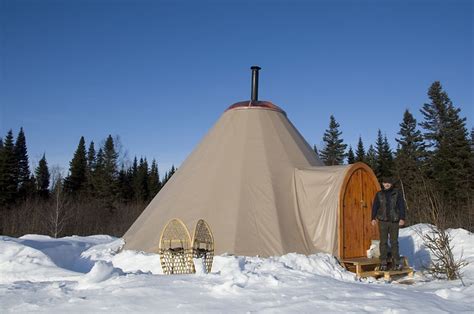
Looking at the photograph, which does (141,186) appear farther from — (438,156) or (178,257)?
(178,257)

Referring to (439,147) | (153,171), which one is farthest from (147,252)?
(153,171)

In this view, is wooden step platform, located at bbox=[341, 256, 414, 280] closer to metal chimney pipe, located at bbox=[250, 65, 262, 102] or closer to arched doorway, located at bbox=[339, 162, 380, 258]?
arched doorway, located at bbox=[339, 162, 380, 258]

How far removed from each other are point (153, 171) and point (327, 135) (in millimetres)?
18119

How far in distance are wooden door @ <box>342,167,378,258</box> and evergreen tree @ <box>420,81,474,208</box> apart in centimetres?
1570

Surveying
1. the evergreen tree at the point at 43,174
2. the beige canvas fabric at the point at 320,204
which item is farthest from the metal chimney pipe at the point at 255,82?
the evergreen tree at the point at 43,174

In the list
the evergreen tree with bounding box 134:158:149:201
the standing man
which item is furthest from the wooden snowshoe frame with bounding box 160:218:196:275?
the evergreen tree with bounding box 134:158:149:201

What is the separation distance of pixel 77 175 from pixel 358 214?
34329 mm

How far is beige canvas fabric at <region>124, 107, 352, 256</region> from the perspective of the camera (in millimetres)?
7547

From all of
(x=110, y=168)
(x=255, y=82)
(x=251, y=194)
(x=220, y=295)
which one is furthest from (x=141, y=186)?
(x=220, y=295)

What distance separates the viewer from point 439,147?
2575 centimetres

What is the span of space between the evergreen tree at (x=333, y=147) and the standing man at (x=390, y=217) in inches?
1135

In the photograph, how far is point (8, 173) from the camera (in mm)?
29938

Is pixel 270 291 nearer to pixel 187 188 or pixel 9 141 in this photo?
pixel 187 188

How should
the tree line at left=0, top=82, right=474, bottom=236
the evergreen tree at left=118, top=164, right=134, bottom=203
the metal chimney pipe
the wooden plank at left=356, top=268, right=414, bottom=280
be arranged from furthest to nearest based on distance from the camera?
the evergreen tree at left=118, top=164, right=134, bottom=203, the tree line at left=0, top=82, right=474, bottom=236, the metal chimney pipe, the wooden plank at left=356, top=268, right=414, bottom=280
